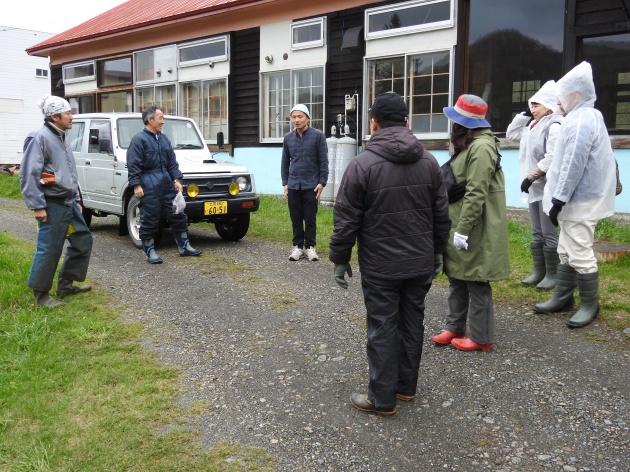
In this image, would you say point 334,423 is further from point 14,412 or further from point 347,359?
point 14,412

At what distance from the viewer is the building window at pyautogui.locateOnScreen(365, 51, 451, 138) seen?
1146 cm

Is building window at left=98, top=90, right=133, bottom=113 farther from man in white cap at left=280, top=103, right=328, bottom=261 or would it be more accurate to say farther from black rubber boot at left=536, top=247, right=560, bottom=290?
black rubber boot at left=536, top=247, right=560, bottom=290

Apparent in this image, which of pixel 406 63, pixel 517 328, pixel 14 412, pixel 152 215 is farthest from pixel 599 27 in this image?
pixel 14 412

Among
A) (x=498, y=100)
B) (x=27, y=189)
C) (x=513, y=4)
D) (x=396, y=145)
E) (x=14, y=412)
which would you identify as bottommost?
(x=14, y=412)

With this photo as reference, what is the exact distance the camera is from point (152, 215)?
7.93 metres

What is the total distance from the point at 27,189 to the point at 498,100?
7763 mm

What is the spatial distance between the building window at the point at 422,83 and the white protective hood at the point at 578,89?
634 centimetres

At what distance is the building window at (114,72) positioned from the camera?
59.7 feet

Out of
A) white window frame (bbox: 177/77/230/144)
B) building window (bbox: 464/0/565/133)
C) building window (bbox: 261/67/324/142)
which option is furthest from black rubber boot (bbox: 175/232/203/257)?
white window frame (bbox: 177/77/230/144)

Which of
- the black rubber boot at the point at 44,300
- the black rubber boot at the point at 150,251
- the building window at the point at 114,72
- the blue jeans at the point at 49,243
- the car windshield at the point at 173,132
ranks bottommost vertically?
the black rubber boot at the point at 44,300

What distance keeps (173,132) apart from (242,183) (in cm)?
155

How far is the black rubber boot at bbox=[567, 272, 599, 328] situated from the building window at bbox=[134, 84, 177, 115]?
13.5m

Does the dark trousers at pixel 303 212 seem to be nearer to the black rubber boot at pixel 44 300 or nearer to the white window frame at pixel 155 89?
the black rubber boot at pixel 44 300

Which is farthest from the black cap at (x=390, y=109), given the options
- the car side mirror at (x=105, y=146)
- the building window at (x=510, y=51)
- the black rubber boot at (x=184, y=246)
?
the building window at (x=510, y=51)
